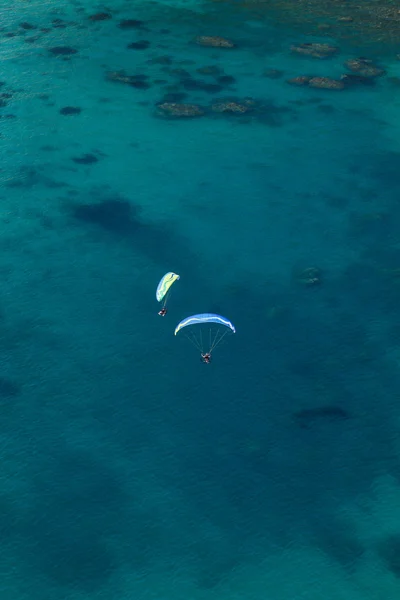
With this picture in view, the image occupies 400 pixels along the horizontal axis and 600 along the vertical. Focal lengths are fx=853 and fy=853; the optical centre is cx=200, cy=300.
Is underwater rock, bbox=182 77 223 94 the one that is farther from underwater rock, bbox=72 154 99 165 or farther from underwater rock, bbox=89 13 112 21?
underwater rock, bbox=89 13 112 21

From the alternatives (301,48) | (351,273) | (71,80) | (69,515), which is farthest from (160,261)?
(301,48)

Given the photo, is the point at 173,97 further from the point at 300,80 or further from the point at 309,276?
the point at 309,276

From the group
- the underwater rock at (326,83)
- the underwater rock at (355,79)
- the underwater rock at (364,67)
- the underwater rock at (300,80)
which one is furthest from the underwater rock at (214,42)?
the underwater rock at (355,79)

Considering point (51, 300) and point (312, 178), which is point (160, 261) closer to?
point (51, 300)

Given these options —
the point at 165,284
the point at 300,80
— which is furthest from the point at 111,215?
the point at 300,80

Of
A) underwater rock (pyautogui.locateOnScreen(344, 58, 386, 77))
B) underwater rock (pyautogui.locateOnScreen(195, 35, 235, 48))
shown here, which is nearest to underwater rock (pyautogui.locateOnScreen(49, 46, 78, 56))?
underwater rock (pyautogui.locateOnScreen(195, 35, 235, 48))

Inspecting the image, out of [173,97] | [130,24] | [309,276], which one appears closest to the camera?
[309,276]

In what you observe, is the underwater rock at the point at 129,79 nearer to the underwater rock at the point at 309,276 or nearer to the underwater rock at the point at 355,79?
the underwater rock at the point at 355,79
